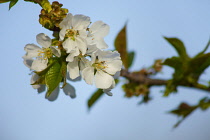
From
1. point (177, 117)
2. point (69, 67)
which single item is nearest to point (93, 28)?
point (69, 67)

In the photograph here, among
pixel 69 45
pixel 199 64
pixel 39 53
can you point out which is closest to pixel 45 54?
pixel 39 53

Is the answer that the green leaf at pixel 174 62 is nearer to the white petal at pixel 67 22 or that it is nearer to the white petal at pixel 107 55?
the white petal at pixel 107 55

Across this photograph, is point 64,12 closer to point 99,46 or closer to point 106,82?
point 99,46

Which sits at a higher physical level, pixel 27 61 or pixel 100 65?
pixel 100 65

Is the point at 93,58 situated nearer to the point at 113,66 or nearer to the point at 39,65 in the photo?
the point at 113,66

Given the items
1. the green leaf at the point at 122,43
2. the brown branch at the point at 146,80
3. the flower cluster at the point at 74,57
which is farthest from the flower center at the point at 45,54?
the green leaf at the point at 122,43
